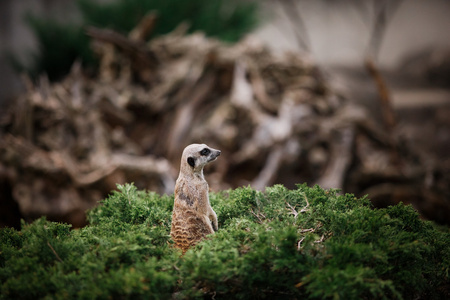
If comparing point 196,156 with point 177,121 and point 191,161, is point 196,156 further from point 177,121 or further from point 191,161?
point 177,121

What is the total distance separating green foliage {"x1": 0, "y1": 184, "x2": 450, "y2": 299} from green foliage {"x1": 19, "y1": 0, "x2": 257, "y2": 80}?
6.95 meters

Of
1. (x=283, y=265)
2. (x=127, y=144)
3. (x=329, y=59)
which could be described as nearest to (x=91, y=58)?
(x=127, y=144)

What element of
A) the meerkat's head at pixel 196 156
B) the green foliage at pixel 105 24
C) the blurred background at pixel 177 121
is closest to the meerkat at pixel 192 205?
the meerkat's head at pixel 196 156

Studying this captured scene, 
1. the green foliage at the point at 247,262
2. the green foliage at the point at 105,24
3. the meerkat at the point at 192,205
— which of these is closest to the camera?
the green foliage at the point at 247,262

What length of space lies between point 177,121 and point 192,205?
13.9ft

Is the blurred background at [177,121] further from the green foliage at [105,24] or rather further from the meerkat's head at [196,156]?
the meerkat's head at [196,156]

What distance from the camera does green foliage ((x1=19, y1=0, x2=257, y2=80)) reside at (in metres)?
8.32

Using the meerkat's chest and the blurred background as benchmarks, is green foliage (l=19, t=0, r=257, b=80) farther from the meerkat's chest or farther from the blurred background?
the meerkat's chest

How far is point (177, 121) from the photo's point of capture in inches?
248

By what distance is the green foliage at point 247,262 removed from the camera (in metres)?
1.61

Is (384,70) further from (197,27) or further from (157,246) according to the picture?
(157,246)

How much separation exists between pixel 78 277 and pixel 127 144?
4.46m

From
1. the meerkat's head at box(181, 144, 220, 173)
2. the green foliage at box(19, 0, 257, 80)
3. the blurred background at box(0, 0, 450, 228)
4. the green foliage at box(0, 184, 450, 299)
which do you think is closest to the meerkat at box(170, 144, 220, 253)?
the meerkat's head at box(181, 144, 220, 173)

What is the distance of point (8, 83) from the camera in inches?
354
